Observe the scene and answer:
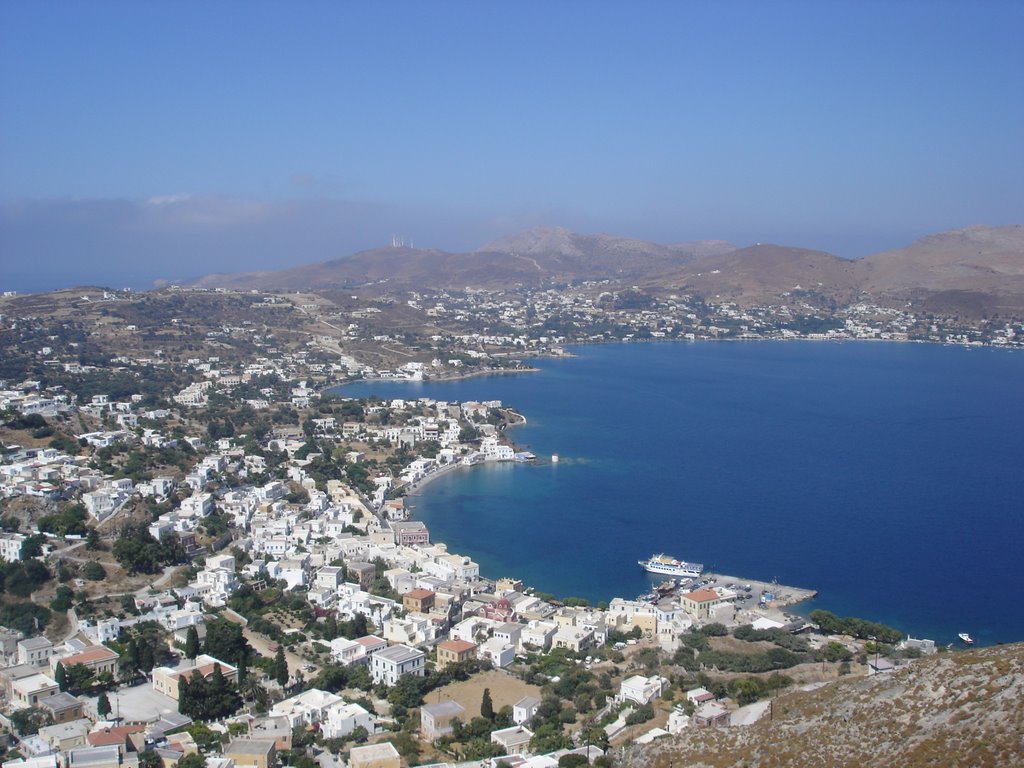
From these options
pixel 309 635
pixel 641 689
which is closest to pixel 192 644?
pixel 309 635

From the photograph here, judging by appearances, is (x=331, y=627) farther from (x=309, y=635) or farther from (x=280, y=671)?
(x=280, y=671)

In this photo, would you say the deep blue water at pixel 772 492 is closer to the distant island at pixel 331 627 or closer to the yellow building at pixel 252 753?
the distant island at pixel 331 627

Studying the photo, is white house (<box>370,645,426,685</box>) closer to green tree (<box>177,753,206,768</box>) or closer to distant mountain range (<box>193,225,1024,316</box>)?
green tree (<box>177,753,206,768</box>)

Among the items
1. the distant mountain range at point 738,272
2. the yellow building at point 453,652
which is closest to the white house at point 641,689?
the yellow building at point 453,652

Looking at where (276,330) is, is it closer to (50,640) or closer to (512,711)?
(50,640)

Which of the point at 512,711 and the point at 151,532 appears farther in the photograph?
the point at 151,532

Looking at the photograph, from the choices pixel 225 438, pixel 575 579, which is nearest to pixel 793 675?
A: pixel 575 579

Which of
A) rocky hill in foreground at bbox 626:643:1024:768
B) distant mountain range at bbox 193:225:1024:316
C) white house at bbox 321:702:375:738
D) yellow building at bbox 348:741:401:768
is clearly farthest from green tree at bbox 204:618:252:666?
distant mountain range at bbox 193:225:1024:316
